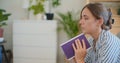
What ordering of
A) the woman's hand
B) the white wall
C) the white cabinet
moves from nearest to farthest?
the woman's hand
the white cabinet
the white wall

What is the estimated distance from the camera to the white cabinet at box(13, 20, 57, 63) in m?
3.69

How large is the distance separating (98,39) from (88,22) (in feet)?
0.45

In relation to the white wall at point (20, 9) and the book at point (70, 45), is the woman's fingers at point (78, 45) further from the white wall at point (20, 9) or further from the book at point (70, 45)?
the white wall at point (20, 9)

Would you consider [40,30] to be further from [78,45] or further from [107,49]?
[107,49]

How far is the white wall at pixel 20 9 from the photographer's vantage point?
402 centimetres

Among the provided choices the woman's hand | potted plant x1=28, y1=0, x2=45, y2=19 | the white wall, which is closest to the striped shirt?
the woman's hand

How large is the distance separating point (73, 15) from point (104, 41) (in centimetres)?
264

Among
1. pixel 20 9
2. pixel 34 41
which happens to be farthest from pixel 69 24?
pixel 20 9

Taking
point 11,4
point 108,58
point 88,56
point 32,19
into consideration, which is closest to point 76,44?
point 88,56

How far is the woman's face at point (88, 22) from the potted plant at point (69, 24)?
2.26m

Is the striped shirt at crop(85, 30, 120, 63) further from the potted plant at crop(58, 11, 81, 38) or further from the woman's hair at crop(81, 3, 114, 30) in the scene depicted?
the potted plant at crop(58, 11, 81, 38)

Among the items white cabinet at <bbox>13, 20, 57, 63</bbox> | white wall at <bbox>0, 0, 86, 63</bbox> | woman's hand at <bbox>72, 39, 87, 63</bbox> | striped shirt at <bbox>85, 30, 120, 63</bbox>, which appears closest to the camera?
striped shirt at <bbox>85, 30, 120, 63</bbox>

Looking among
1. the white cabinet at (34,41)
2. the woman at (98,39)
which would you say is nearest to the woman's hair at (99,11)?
the woman at (98,39)

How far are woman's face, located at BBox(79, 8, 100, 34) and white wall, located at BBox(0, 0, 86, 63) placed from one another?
2551 mm
